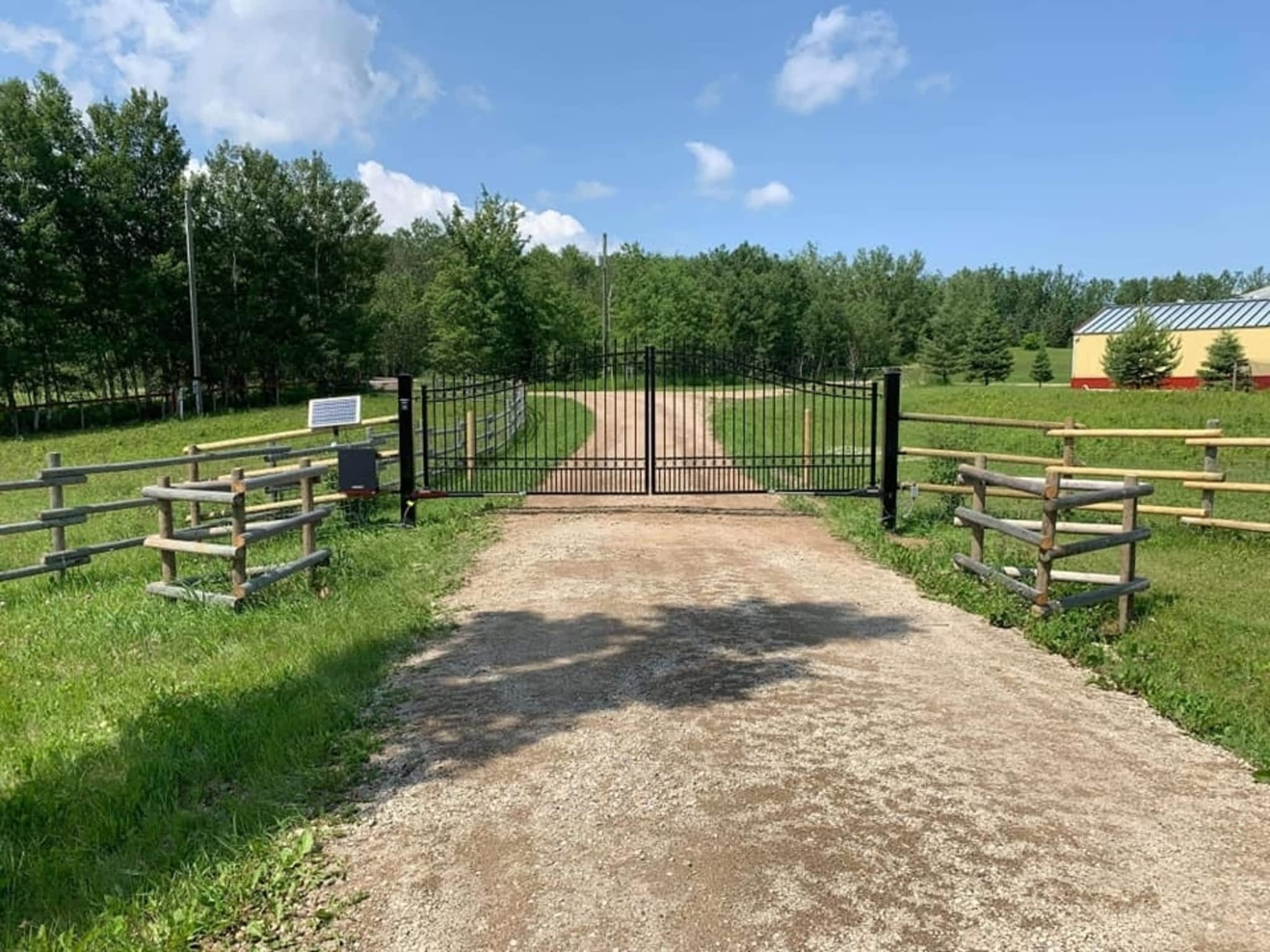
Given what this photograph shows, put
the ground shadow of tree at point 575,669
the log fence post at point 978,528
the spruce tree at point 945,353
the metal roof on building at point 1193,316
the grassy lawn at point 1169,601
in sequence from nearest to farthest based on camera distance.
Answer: the ground shadow of tree at point 575,669 → the grassy lawn at point 1169,601 → the log fence post at point 978,528 → the metal roof on building at point 1193,316 → the spruce tree at point 945,353

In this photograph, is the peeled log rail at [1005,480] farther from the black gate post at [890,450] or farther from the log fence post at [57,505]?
the log fence post at [57,505]

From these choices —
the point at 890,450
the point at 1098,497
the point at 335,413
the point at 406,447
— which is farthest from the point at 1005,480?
the point at 335,413

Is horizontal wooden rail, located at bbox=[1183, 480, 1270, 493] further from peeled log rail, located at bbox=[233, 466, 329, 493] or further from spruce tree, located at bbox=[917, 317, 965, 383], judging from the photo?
spruce tree, located at bbox=[917, 317, 965, 383]

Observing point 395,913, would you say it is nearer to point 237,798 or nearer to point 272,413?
point 237,798

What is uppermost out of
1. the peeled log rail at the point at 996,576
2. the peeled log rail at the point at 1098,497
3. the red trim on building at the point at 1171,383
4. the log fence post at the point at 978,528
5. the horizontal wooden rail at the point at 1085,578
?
the red trim on building at the point at 1171,383

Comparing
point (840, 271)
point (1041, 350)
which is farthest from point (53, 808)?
point (840, 271)

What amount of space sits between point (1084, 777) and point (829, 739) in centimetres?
115

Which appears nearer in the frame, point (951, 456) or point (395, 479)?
point (951, 456)

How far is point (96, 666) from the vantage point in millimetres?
5836

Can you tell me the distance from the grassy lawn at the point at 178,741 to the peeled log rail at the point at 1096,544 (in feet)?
14.9

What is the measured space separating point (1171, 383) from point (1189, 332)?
4164mm

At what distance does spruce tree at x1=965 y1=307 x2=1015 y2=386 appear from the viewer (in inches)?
2339

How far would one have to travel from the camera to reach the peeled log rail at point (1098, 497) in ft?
21.4

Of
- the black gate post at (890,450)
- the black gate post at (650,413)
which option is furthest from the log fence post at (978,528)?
the black gate post at (650,413)
